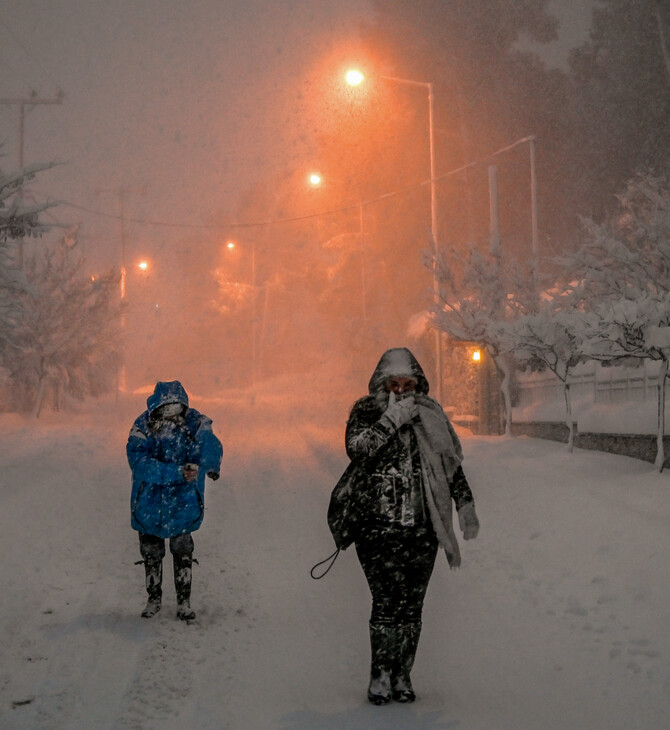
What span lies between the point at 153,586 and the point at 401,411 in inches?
105

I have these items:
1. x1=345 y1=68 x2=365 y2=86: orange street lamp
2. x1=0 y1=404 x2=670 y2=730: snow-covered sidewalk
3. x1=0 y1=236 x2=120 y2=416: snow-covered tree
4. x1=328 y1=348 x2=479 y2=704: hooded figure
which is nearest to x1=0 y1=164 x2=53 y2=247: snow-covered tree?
x1=0 y1=404 x2=670 y2=730: snow-covered sidewalk

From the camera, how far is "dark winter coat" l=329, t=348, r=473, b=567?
14.1 ft

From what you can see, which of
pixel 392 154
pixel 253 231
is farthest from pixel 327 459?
pixel 253 231

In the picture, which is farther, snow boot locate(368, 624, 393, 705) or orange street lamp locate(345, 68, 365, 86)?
orange street lamp locate(345, 68, 365, 86)

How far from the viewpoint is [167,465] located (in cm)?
580

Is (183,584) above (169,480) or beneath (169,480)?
beneath

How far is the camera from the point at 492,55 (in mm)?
37531

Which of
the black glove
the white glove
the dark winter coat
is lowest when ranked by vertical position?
the black glove

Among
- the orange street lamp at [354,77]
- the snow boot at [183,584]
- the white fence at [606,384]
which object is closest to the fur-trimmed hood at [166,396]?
the snow boot at [183,584]

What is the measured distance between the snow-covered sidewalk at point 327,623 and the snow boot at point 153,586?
0.52 feet

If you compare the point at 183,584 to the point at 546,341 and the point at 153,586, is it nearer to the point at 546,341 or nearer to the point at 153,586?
the point at 153,586

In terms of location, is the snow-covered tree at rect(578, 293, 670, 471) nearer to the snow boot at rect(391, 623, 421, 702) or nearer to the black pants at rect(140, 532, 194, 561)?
the black pants at rect(140, 532, 194, 561)

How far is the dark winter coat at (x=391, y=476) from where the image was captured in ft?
14.1

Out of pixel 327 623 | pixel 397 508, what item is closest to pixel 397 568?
pixel 397 508
